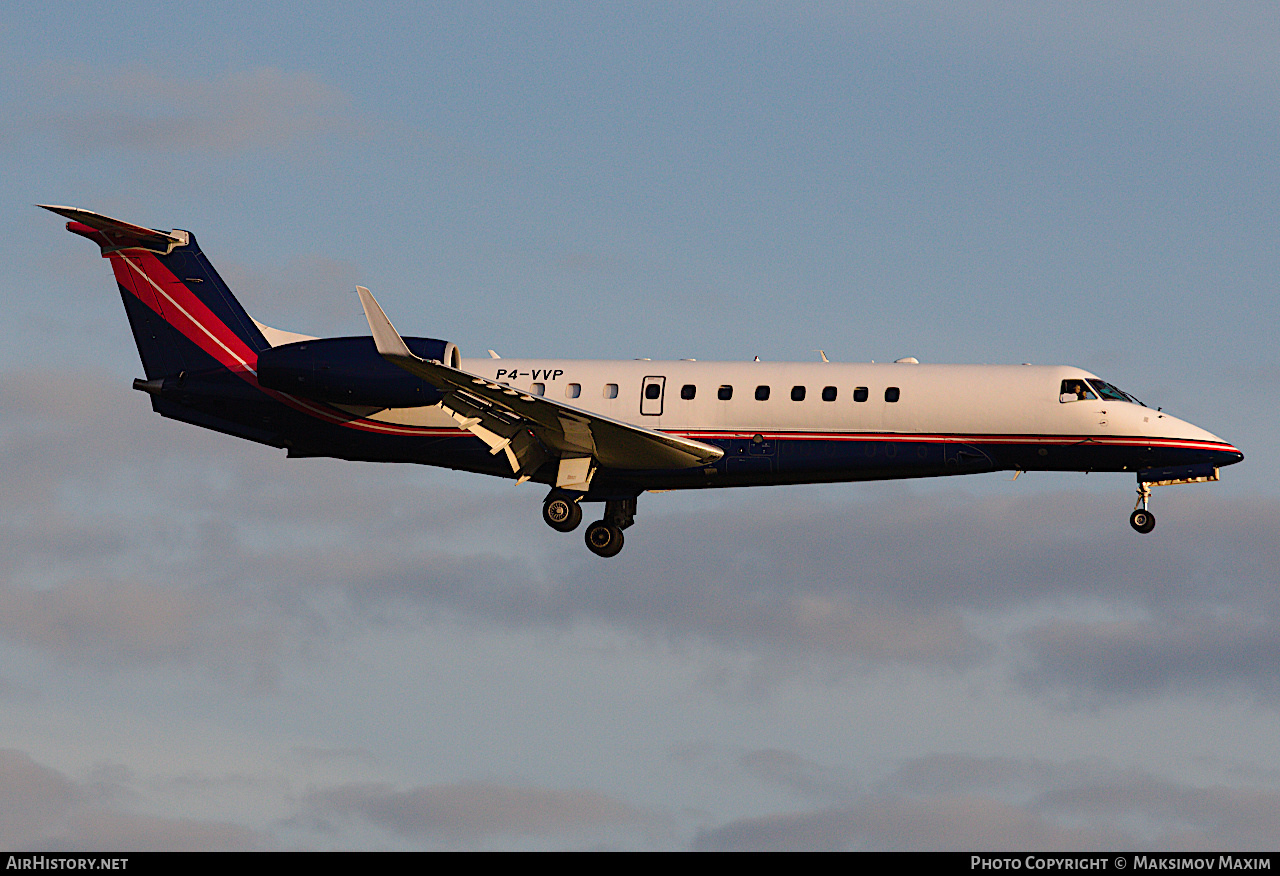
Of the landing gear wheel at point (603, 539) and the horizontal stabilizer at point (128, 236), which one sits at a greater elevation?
the horizontal stabilizer at point (128, 236)

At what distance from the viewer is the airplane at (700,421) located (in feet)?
126

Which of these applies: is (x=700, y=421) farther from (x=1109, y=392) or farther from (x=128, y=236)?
(x=128, y=236)

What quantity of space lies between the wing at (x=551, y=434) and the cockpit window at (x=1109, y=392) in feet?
29.0

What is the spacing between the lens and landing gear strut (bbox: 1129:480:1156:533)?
39.6m

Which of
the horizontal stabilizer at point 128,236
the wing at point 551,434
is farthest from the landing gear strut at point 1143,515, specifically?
the horizontal stabilizer at point 128,236

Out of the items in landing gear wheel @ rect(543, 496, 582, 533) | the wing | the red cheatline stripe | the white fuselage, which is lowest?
landing gear wheel @ rect(543, 496, 582, 533)

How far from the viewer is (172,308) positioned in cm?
4259

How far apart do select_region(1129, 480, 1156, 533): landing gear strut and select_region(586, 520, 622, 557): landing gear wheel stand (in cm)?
1226

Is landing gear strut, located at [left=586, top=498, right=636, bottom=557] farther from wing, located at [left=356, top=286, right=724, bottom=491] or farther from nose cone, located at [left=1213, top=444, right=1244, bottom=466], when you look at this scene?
nose cone, located at [left=1213, top=444, right=1244, bottom=466]

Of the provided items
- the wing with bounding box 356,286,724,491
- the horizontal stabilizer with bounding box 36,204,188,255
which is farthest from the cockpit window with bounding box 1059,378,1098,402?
the horizontal stabilizer with bounding box 36,204,188,255

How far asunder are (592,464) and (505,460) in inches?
95.6

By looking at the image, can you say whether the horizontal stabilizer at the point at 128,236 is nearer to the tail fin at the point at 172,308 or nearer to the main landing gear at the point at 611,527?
the tail fin at the point at 172,308

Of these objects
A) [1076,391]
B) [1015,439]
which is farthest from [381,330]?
[1076,391]

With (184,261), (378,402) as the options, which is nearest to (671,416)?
(378,402)
